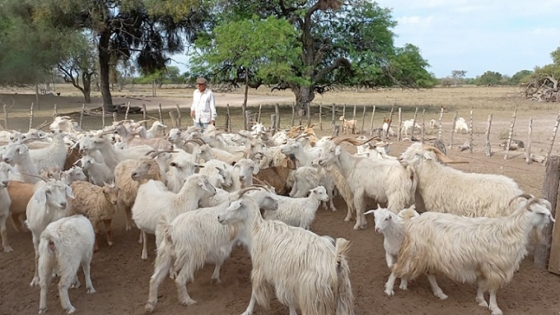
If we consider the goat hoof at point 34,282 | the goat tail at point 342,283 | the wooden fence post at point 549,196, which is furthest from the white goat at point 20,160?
the wooden fence post at point 549,196

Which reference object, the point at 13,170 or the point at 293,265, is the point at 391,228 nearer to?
the point at 293,265

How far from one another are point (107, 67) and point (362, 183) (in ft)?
66.6

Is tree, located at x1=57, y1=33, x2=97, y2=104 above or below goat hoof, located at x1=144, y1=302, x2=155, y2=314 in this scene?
above

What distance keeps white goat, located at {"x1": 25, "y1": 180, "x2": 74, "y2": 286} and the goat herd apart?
0.01m

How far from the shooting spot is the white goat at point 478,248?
4.64 meters

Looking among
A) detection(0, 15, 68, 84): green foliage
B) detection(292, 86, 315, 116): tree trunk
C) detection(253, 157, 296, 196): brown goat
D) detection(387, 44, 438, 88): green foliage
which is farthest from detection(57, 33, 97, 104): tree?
detection(253, 157, 296, 196): brown goat

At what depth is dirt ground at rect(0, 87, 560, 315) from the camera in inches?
184

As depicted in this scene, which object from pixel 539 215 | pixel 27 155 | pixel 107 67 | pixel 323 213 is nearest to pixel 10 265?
pixel 27 155

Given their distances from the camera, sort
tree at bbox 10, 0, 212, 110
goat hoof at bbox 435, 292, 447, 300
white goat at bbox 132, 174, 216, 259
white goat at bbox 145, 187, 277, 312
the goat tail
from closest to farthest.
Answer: the goat tail, white goat at bbox 145, 187, 277, 312, goat hoof at bbox 435, 292, 447, 300, white goat at bbox 132, 174, 216, 259, tree at bbox 10, 0, 212, 110

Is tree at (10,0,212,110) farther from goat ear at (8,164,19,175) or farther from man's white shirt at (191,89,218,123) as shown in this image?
goat ear at (8,164,19,175)

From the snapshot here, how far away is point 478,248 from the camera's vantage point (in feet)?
15.3

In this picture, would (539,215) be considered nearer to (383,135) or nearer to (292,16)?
(383,135)

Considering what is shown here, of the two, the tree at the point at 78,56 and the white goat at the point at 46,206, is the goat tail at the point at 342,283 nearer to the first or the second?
the white goat at the point at 46,206

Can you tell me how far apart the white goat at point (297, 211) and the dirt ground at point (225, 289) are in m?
0.62
